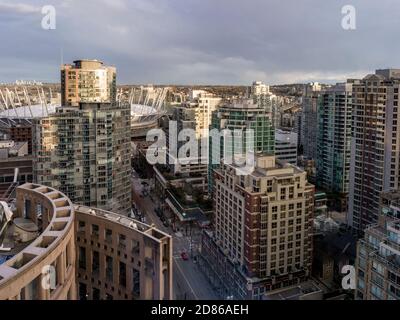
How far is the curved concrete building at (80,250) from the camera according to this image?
101 inches

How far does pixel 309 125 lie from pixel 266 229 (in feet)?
30.6

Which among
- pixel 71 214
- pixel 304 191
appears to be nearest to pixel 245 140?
pixel 304 191

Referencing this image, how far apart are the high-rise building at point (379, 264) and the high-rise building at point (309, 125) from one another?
984 centimetres

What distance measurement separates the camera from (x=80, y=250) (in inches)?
159

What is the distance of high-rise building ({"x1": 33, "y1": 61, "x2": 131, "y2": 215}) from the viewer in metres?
8.48

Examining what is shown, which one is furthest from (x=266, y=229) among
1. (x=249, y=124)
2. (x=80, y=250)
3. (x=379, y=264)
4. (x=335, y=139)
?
(x=335, y=139)

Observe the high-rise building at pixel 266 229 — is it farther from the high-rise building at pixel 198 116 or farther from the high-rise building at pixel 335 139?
the high-rise building at pixel 198 116

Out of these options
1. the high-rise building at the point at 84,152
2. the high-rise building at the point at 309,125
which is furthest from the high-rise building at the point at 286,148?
the high-rise building at the point at 84,152

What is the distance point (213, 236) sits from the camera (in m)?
7.89

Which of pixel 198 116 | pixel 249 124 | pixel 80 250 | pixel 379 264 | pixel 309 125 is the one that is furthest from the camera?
pixel 309 125

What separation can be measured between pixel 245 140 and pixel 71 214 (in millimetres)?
7585

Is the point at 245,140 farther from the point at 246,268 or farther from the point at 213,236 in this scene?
the point at 246,268

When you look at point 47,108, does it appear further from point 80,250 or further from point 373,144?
point 80,250

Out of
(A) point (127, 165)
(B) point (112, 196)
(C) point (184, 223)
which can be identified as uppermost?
(A) point (127, 165)
